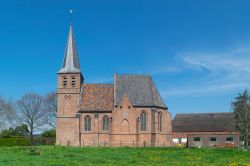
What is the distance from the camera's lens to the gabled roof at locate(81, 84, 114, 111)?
5872 centimetres

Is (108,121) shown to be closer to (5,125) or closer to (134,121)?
(134,121)

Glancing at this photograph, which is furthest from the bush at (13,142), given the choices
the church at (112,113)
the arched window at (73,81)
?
the arched window at (73,81)

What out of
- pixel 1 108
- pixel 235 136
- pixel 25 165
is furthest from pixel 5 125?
pixel 25 165

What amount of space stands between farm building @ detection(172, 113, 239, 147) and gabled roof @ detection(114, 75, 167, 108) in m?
15.9

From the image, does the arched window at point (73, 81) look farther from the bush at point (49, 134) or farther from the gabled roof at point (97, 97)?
the bush at point (49, 134)

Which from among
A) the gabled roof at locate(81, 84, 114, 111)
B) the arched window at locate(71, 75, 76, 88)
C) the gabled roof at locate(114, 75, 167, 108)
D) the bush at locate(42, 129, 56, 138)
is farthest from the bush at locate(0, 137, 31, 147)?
the bush at locate(42, 129, 56, 138)

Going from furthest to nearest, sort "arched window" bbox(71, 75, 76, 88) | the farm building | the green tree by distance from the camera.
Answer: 1. the farm building
2. "arched window" bbox(71, 75, 76, 88)
3. the green tree

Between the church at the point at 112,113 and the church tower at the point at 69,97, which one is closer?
the church at the point at 112,113

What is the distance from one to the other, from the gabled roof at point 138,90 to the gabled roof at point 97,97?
1518 mm

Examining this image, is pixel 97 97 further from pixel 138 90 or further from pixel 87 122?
pixel 138 90

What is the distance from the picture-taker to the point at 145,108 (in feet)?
191

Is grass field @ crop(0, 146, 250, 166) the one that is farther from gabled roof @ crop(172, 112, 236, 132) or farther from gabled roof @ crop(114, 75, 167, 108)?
gabled roof @ crop(172, 112, 236, 132)

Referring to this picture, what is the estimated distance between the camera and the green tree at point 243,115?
50.0m

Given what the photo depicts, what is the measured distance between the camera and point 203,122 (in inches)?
2921
